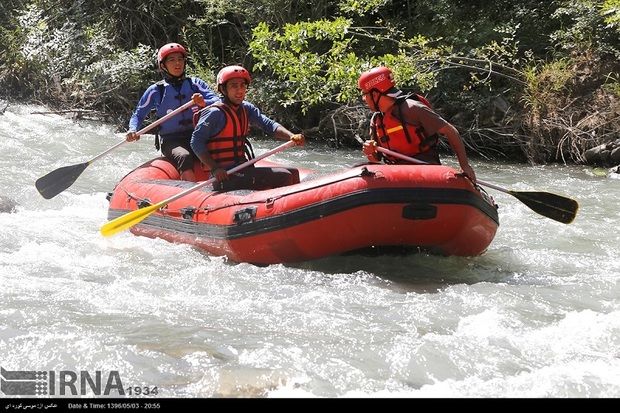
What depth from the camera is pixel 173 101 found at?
265 inches

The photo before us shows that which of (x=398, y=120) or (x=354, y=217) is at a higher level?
(x=398, y=120)

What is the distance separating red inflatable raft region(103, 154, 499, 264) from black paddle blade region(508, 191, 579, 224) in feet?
1.01

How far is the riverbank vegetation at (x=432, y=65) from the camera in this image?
9.16 m

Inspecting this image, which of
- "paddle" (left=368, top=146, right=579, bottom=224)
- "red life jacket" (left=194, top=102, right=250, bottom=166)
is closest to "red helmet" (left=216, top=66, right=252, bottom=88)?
"red life jacket" (left=194, top=102, right=250, bottom=166)

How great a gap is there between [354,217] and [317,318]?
34.8 inches

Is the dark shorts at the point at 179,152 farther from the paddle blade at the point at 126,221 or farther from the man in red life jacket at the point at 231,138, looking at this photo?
the paddle blade at the point at 126,221

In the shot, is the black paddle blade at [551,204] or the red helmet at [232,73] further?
the red helmet at [232,73]

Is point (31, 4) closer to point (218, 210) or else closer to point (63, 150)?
point (63, 150)

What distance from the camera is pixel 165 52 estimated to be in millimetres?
6625

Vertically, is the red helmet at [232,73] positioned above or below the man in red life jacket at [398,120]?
above

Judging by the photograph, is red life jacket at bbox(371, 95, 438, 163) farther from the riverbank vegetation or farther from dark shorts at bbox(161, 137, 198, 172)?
the riverbank vegetation

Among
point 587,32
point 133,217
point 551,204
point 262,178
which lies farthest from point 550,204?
point 587,32

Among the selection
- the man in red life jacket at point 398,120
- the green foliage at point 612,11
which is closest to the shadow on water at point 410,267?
the man in red life jacket at point 398,120

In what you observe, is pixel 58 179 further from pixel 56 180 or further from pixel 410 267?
pixel 410 267
